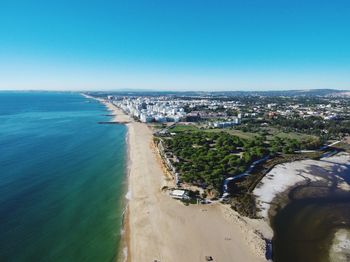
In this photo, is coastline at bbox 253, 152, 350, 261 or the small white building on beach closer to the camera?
coastline at bbox 253, 152, 350, 261

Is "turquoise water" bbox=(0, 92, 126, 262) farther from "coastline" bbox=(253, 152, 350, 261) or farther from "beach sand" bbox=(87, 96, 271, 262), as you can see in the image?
"coastline" bbox=(253, 152, 350, 261)

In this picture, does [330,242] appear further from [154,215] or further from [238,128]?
[238,128]

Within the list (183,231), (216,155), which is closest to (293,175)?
(216,155)

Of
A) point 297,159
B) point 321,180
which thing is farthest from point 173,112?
point 321,180

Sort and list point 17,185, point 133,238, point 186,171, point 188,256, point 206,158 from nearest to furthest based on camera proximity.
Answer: point 188,256, point 133,238, point 17,185, point 186,171, point 206,158

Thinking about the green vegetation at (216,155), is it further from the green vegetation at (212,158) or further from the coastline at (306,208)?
the coastline at (306,208)

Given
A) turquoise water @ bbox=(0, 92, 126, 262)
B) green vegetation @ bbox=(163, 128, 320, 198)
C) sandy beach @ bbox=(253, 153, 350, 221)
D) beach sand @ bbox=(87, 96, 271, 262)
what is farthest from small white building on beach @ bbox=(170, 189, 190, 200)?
sandy beach @ bbox=(253, 153, 350, 221)
